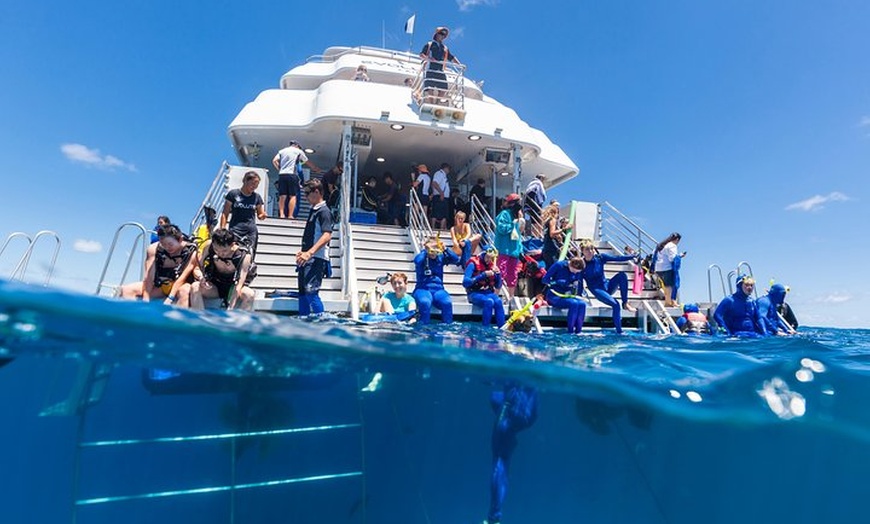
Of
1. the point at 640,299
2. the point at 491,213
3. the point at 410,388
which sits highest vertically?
the point at 491,213

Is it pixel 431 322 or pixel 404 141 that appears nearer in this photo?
pixel 431 322

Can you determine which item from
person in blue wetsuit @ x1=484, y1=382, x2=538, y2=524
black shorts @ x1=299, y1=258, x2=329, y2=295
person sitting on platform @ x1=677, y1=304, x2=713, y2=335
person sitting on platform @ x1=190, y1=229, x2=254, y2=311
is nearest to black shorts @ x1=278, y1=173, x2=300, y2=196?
black shorts @ x1=299, y1=258, x2=329, y2=295

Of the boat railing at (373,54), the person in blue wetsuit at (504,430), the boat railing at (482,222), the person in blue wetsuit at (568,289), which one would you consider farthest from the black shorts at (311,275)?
the boat railing at (373,54)

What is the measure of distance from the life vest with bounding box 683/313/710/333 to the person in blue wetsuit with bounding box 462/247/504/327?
355 cm

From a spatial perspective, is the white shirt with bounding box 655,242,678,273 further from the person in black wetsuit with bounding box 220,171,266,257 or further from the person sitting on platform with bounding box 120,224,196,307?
the person sitting on platform with bounding box 120,224,196,307

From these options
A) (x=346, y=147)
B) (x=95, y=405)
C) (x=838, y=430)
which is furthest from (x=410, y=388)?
(x=346, y=147)

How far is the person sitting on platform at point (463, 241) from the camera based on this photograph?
25.8 feet

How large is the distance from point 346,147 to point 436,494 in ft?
25.6

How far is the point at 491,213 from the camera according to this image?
1254 centimetres

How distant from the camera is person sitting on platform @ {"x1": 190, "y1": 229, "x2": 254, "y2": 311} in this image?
5016mm

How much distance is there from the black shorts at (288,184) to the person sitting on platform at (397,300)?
3.94 metres

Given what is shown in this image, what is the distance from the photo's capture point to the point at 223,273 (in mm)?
5129

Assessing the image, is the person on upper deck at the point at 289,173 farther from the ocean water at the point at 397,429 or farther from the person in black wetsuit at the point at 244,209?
the ocean water at the point at 397,429

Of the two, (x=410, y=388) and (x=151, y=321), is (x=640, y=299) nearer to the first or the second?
(x=410, y=388)
